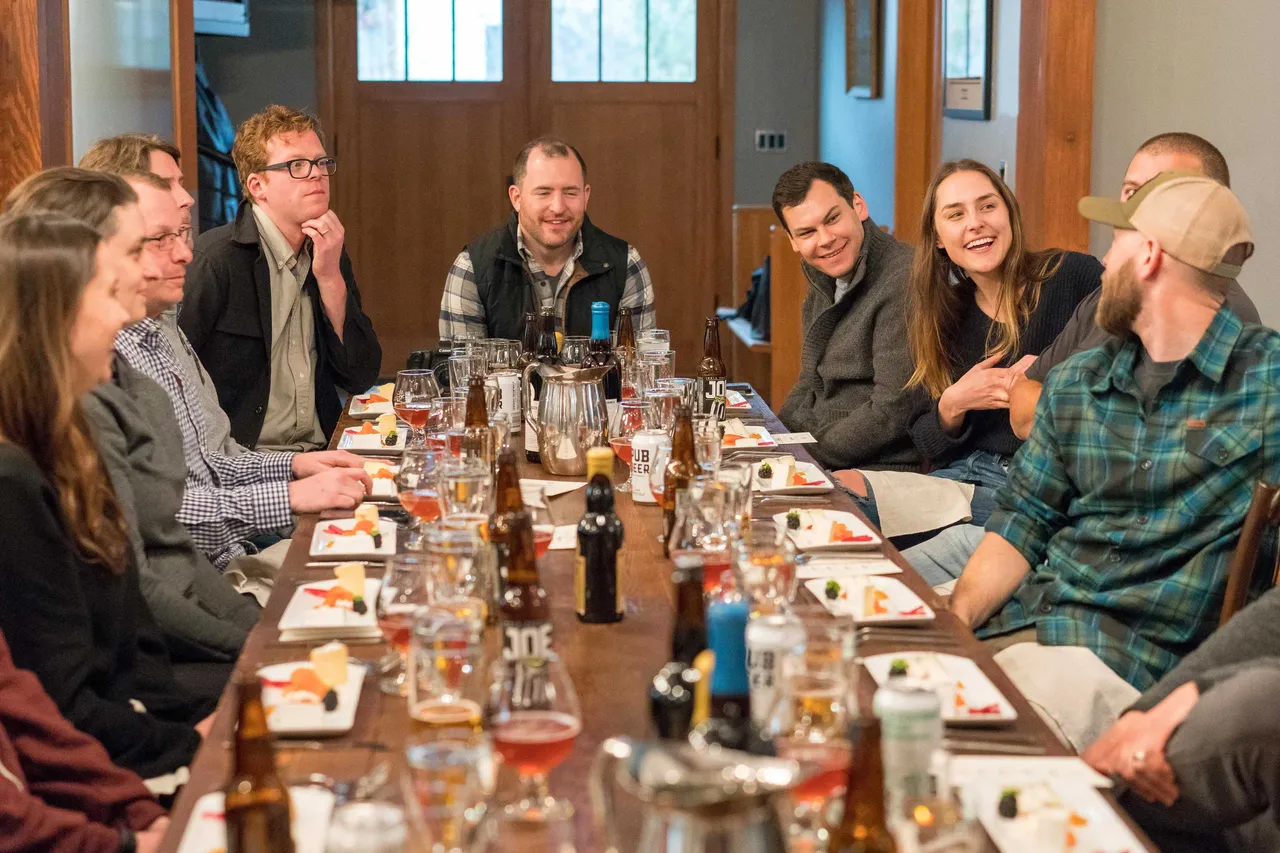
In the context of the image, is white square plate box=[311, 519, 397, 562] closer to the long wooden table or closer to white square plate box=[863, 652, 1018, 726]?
the long wooden table

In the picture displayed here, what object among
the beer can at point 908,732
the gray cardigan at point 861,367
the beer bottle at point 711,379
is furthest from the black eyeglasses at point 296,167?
the beer can at point 908,732

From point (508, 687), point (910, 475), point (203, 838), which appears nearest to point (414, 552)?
point (508, 687)

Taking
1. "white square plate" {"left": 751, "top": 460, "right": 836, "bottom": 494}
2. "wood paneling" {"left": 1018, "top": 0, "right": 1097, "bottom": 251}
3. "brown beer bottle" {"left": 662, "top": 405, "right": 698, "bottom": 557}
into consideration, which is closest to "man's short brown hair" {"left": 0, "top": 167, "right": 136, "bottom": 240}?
"brown beer bottle" {"left": 662, "top": 405, "right": 698, "bottom": 557}

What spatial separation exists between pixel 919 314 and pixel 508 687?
232 cm

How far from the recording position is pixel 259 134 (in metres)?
3.83

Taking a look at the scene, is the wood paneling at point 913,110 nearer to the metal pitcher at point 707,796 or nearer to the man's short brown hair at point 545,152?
the man's short brown hair at point 545,152

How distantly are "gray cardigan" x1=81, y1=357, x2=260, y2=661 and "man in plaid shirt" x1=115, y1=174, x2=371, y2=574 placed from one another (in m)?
0.20

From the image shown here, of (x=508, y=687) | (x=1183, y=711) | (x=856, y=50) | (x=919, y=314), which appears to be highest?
(x=856, y=50)

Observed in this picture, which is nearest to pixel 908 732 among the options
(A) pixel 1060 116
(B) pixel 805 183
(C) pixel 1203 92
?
(B) pixel 805 183

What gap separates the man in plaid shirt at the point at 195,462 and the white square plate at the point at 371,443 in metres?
0.18

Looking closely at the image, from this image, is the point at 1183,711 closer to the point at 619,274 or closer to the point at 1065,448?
the point at 1065,448

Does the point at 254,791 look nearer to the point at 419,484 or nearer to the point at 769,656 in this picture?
the point at 769,656

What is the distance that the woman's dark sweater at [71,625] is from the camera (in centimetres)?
168

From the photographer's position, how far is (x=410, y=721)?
4.78 feet
